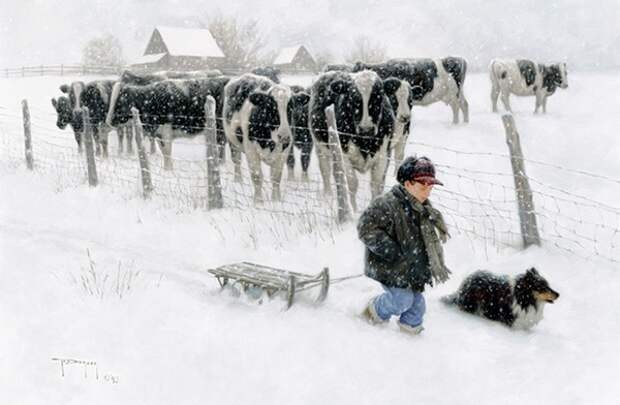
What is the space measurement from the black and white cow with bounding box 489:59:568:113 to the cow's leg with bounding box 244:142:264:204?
8734mm

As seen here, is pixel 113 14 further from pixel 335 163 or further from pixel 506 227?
pixel 506 227

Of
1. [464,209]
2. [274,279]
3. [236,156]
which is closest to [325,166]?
[464,209]

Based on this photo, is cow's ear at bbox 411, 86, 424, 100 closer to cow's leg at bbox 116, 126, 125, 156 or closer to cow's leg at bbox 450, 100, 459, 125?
cow's leg at bbox 450, 100, 459, 125

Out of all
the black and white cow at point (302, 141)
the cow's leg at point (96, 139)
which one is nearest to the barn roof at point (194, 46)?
the cow's leg at point (96, 139)

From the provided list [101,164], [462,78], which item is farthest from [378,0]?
[462,78]

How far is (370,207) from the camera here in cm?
416

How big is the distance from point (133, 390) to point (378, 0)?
3.93 m

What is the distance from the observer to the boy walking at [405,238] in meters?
4.10

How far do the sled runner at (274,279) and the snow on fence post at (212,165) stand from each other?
2639 mm

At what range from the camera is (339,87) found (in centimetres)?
786

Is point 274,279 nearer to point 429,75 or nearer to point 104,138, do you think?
point 104,138

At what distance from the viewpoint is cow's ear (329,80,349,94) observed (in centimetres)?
782

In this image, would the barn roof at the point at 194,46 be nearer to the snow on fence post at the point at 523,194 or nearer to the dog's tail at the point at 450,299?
the snow on fence post at the point at 523,194

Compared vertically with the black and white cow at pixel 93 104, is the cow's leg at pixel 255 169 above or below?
below
